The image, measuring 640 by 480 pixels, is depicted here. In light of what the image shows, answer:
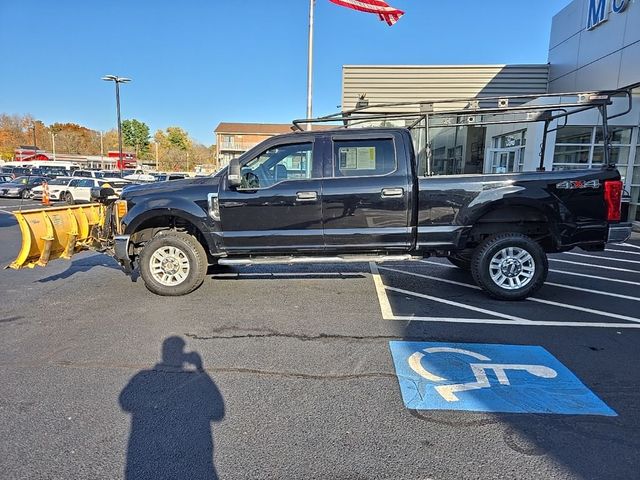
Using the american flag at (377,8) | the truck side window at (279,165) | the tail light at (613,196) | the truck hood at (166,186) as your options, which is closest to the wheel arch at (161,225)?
the truck hood at (166,186)

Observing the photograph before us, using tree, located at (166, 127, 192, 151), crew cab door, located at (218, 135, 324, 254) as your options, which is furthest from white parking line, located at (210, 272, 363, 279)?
tree, located at (166, 127, 192, 151)

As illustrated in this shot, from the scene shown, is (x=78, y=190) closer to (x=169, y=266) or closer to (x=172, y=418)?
(x=169, y=266)

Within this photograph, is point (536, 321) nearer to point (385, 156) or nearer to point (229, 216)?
point (385, 156)

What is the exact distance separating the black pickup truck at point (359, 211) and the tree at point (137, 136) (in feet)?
337

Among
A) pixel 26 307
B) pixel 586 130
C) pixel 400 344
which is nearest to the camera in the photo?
pixel 400 344

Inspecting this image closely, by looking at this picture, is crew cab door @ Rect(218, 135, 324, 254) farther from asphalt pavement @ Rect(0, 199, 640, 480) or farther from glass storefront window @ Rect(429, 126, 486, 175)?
glass storefront window @ Rect(429, 126, 486, 175)

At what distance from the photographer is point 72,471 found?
231 cm

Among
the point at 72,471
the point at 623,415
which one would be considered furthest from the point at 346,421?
the point at 623,415

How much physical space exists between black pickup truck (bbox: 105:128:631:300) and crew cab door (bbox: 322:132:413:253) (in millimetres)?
13

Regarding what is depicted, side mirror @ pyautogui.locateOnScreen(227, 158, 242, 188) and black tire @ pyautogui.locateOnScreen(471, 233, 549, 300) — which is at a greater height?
side mirror @ pyautogui.locateOnScreen(227, 158, 242, 188)

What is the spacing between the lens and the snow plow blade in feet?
17.1

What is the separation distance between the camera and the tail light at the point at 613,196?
5176 mm

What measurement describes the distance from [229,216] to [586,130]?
12969mm

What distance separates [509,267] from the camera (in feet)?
17.8
